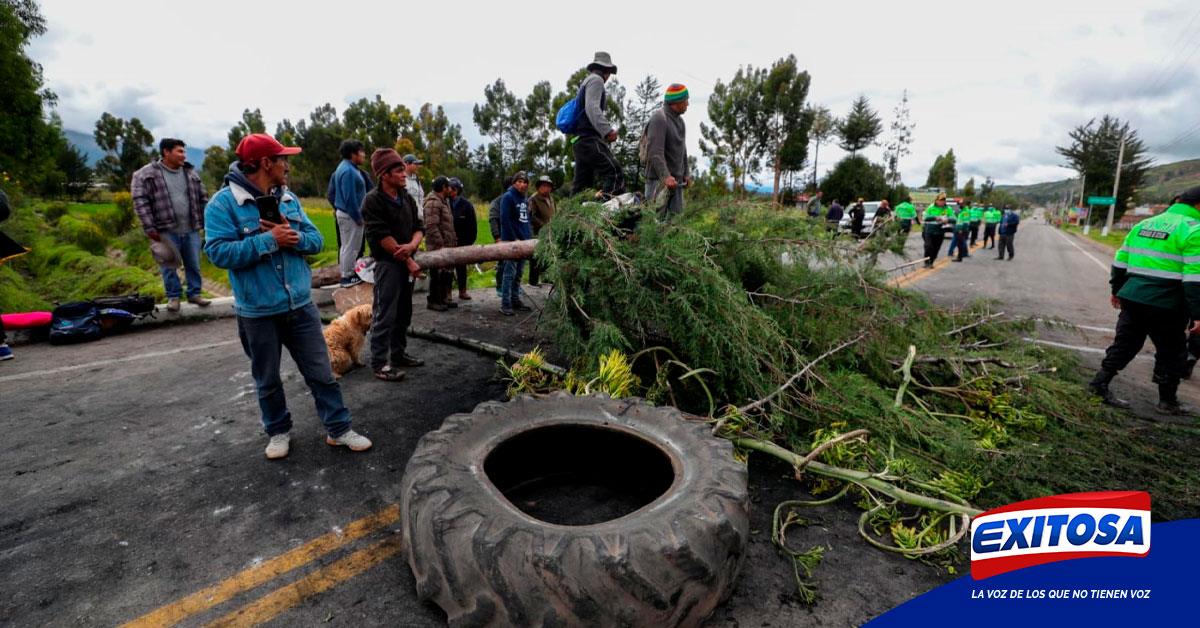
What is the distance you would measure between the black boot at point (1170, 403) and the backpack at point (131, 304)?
10199 mm

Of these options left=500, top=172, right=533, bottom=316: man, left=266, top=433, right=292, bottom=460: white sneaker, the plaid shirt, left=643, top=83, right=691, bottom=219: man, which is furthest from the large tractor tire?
the plaid shirt

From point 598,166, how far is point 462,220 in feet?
9.78

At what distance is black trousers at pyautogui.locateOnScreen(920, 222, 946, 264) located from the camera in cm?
1256

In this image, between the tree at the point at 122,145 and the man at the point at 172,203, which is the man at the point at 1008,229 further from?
the tree at the point at 122,145

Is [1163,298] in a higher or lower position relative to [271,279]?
lower

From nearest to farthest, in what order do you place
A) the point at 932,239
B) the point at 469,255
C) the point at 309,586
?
the point at 309,586 < the point at 469,255 < the point at 932,239

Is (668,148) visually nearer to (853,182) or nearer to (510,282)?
(510,282)

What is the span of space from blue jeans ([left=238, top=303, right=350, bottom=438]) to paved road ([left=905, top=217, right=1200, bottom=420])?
19.6 ft

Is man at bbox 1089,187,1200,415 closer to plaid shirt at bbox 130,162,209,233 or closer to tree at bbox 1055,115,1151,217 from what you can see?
plaid shirt at bbox 130,162,209,233

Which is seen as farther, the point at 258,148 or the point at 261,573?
the point at 258,148

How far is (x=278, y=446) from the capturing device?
10.4 ft

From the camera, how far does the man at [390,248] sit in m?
4.24

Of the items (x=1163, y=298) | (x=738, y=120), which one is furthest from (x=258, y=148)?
(x=738, y=120)

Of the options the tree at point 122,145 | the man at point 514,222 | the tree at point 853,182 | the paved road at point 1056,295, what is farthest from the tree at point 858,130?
the tree at point 122,145
